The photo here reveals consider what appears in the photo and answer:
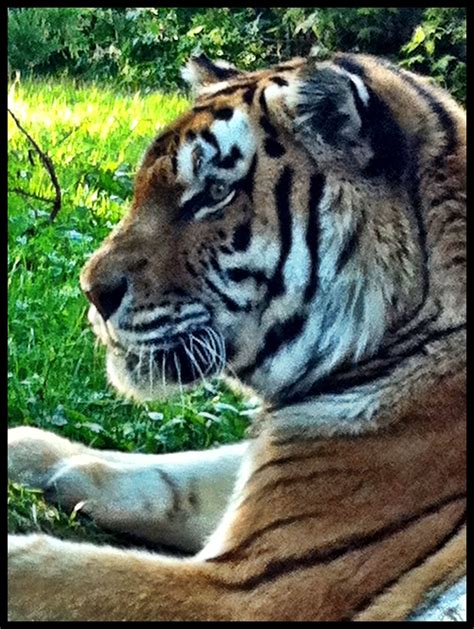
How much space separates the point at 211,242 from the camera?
1922 mm

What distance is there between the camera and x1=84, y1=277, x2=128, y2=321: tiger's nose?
1.93 meters

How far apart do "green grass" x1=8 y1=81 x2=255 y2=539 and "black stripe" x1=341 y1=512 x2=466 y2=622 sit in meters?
0.45

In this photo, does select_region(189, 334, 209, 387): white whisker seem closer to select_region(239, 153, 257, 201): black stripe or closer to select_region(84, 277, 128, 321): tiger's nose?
select_region(84, 277, 128, 321): tiger's nose

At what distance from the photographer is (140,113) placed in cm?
216

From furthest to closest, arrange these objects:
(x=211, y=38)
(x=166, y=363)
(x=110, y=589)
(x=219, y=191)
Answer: (x=211, y=38) < (x=166, y=363) < (x=219, y=191) < (x=110, y=589)

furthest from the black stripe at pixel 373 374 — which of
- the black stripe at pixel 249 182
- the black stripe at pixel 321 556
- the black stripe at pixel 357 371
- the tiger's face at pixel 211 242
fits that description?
the black stripe at pixel 249 182

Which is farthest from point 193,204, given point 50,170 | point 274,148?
point 50,170

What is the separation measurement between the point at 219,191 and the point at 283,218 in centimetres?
11

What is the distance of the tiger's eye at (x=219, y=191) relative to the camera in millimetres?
1910

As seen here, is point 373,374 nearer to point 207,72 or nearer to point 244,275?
point 244,275

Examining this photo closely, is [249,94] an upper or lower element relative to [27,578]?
upper

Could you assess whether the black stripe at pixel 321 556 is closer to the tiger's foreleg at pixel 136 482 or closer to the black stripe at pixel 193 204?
the tiger's foreleg at pixel 136 482

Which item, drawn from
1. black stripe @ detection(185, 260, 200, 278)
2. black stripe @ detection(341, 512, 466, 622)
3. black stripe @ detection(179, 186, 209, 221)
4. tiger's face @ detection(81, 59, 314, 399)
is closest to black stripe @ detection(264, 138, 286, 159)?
tiger's face @ detection(81, 59, 314, 399)
